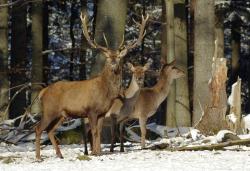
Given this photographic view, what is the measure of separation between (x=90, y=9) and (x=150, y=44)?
16.8ft

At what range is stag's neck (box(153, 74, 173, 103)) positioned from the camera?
14.2 metres

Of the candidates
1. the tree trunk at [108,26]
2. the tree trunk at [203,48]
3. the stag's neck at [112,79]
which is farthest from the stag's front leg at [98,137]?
the tree trunk at [203,48]

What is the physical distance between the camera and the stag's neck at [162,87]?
1420 centimetres

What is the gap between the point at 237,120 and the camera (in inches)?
531

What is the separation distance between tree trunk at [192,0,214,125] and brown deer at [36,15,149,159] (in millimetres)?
3519

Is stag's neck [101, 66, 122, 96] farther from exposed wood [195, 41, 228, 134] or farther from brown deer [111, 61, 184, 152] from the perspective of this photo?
exposed wood [195, 41, 228, 134]

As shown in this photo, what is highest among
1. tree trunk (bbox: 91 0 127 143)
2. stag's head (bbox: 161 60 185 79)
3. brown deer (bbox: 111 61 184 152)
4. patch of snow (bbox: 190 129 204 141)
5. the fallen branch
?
tree trunk (bbox: 91 0 127 143)

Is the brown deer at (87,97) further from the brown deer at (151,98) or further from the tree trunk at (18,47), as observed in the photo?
the tree trunk at (18,47)

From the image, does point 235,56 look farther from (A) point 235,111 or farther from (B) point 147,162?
(B) point 147,162

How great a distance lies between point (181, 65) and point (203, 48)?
654 cm

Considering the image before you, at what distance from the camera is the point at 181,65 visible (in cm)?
2080

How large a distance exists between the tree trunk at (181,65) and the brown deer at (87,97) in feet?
30.3

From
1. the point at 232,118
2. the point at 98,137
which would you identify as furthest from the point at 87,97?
the point at 232,118

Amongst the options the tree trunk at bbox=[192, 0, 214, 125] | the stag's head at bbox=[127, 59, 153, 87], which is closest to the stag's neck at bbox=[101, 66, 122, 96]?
the stag's head at bbox=[127, 59, 153, 87]
